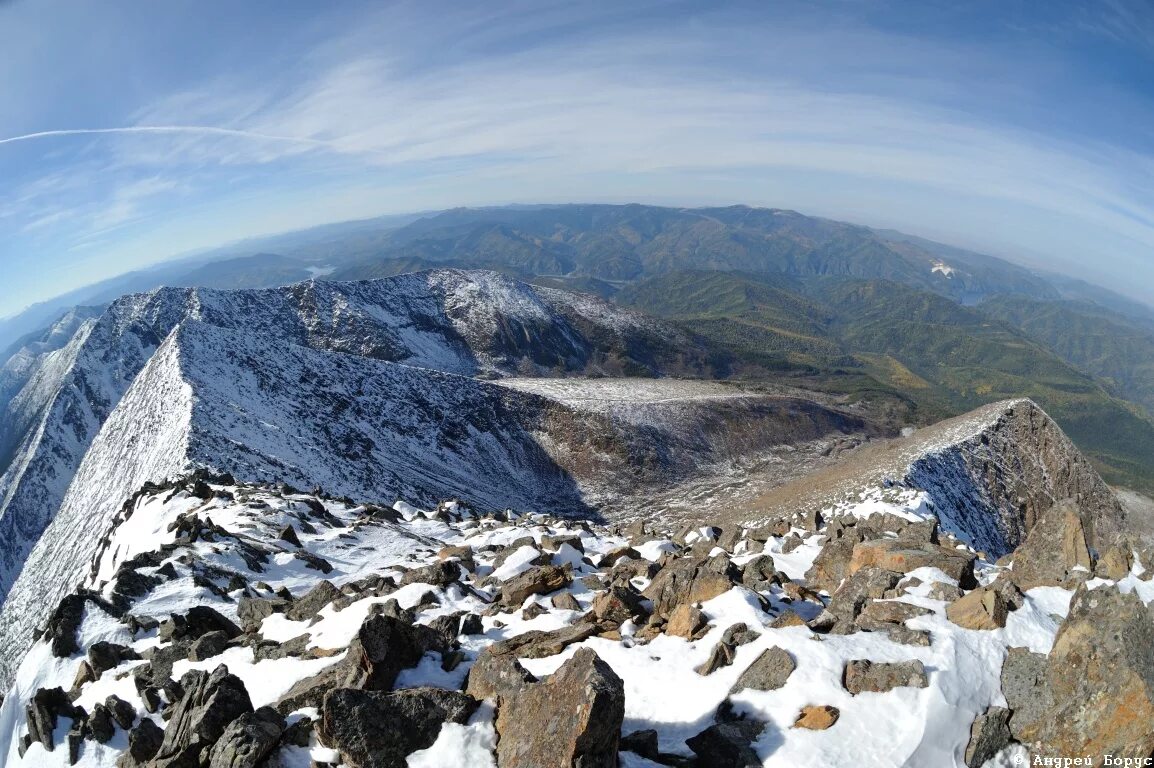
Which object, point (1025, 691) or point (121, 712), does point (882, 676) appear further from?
point (121, 712)

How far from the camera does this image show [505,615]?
18219 mm

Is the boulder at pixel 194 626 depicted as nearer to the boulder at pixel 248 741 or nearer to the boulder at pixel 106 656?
the boulder at pixel 106 656

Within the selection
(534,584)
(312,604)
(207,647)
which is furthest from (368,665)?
(534,584)

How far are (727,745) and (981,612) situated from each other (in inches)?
311

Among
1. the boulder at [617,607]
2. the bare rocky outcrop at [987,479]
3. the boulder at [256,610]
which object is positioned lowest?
the bare rocky outcrop at [987,479]

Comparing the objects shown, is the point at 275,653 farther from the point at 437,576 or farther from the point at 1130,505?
the point at 1130,505

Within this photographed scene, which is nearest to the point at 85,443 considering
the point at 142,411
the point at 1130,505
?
the point at 142,411

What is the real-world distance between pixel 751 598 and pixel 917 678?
468 cm

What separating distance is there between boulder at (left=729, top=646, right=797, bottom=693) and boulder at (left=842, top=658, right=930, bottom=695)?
118 centimetres

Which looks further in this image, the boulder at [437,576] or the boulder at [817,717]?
the boulder at [437,576]

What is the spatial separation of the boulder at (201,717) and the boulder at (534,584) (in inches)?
357

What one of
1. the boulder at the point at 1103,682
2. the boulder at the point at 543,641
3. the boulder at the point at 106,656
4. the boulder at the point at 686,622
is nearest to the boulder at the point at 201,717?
the boulder at the point at 543,641

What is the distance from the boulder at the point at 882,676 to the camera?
12.3m

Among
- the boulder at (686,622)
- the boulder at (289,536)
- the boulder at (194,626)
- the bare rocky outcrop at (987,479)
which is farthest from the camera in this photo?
the bare rocky outcrop at (987,479)
